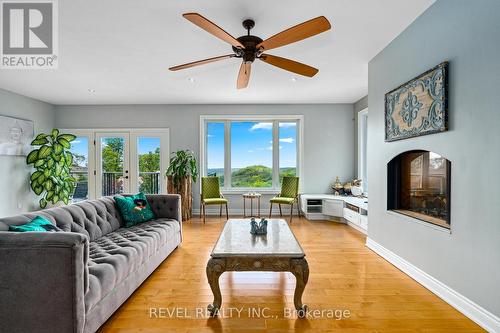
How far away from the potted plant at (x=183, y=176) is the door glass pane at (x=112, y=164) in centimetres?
146

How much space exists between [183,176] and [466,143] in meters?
4.69

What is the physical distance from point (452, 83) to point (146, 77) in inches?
161

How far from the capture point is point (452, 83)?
2.12 meters

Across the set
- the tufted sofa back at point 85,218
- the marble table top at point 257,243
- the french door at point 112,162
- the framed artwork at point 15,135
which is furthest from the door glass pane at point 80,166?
the marble table top at point 257,243

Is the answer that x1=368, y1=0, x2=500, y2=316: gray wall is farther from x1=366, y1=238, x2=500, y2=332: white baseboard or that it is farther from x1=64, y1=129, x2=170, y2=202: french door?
x1=64, y1=129, x2=170, y2=202: french door

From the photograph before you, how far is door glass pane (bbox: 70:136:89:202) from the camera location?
5961 mm

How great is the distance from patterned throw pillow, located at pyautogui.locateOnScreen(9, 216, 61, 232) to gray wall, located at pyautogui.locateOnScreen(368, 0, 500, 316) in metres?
3.29

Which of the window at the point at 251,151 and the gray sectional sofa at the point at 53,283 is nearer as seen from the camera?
the gray sectional sofa at the point at 53,283

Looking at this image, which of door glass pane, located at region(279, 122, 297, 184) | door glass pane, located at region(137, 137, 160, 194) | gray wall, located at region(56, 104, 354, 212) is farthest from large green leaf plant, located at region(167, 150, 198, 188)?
door glass pane, located at region(279, 122, 297, 184)

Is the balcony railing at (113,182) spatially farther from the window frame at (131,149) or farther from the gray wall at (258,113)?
the gray wall at (258,113)

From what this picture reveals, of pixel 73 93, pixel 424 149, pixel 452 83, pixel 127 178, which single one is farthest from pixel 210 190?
pixel 452 83

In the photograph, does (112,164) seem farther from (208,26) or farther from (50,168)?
(208,26)

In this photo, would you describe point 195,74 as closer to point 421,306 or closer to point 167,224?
point 167,224

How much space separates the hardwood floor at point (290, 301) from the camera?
186 centimetres
